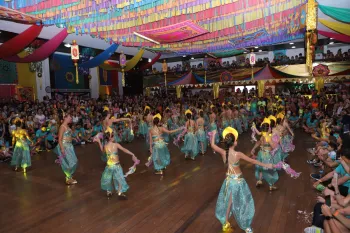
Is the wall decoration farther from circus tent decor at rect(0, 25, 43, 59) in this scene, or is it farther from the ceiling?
circus tent decor at rect(0, 25, 43, 59)

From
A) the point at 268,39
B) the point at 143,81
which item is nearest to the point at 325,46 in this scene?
the point at 268,39

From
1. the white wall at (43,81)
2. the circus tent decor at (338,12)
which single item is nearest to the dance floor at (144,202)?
the circus tent decor at (338,12)

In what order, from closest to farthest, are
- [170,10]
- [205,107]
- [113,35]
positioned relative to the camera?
[170,10]
[113,35]
[205,107]

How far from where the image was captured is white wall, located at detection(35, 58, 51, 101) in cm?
1587

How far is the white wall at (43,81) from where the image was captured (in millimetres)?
15867

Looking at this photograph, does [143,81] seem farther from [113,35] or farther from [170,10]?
[170,10]

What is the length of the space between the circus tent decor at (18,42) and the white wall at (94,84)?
10.5 meters

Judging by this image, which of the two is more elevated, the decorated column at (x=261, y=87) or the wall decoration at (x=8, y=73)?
the wall decoration at (x=8, y=73)

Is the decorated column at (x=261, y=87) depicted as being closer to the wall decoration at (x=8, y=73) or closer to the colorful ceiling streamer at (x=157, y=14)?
the colorful ceiling streamer at (x=157, y=14)

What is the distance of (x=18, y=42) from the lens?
355 inches

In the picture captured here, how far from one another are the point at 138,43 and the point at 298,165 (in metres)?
7.14

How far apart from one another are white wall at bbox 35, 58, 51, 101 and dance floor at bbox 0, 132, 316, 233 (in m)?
9.95

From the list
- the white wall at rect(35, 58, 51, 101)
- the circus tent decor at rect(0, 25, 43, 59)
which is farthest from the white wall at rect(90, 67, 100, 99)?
the circus tent decor at rect(0, 25, 43, 59)

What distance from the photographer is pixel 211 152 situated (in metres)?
8.46
